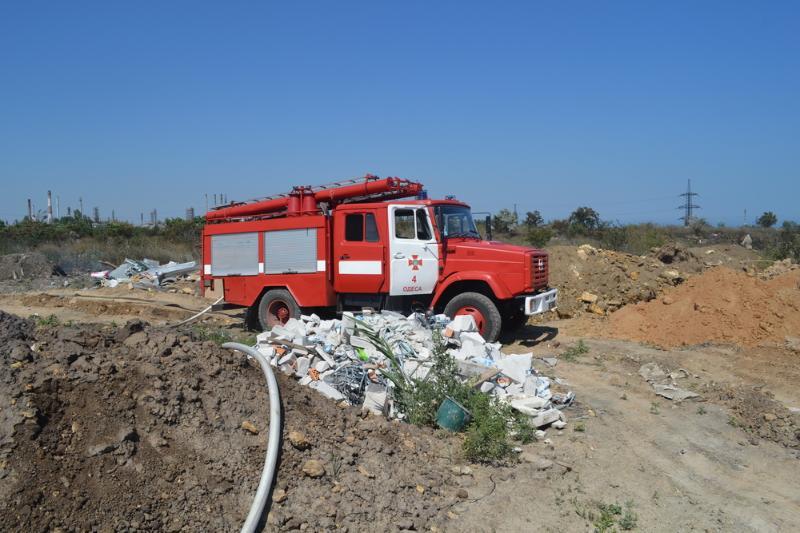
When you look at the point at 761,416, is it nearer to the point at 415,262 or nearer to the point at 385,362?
the point at 385,362

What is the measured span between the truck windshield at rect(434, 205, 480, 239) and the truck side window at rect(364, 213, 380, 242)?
106 cm

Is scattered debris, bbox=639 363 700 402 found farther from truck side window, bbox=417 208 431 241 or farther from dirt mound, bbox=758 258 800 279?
dirt mound, bbox=758 258 800 279

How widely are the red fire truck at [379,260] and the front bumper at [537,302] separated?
2 cm

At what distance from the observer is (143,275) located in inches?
794

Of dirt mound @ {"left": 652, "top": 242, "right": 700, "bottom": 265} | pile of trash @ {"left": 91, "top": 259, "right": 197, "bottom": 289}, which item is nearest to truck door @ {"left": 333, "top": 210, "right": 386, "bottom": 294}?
pile of trash @ {"left": 91, "top": 259, "right": 197, "bottom": 289}

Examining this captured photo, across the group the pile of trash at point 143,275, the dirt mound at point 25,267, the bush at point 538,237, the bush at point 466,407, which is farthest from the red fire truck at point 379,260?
the bush at point 538,237

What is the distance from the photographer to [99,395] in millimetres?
4793

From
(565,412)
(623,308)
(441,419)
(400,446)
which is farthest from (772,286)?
(400,446)

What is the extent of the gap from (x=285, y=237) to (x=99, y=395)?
6.55m

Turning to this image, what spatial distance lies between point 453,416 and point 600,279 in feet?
29.8

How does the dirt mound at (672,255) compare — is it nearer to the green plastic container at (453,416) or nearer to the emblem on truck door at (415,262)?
the emblem on truck door at (415,262)

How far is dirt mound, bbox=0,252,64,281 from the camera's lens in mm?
22422

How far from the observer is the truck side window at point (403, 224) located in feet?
33.7

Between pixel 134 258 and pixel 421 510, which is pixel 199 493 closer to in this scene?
pixel 421 510
